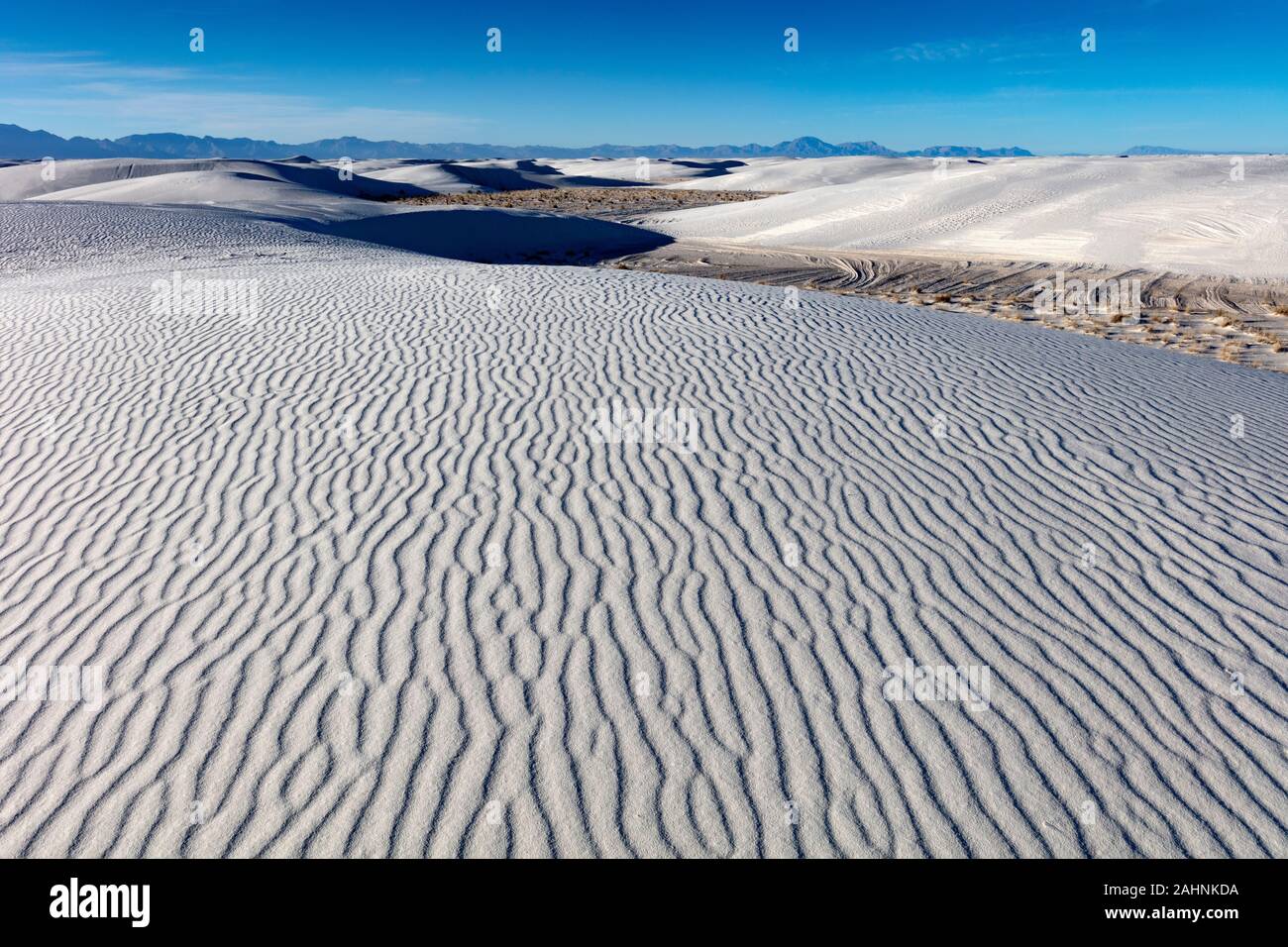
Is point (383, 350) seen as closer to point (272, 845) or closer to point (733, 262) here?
point (272, 845)

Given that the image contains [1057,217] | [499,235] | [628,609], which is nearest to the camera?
[628,609]

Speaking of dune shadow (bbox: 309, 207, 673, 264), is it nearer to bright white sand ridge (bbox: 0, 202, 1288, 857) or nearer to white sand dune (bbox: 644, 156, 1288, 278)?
white sand dune (bbox: 644, 156, 1288, 278)

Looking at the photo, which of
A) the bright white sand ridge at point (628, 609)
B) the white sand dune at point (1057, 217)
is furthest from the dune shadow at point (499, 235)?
the bright white sand ridge at point (628, 609)

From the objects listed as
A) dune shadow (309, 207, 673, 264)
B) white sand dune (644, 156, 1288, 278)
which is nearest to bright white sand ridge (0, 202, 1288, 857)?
white sand dune (644, 156, 1288, 278)

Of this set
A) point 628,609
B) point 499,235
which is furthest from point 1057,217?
point 628,609

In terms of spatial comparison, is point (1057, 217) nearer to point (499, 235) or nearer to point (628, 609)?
point (499, 235)

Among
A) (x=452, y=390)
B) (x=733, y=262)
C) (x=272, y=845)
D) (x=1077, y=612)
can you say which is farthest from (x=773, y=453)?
(x=733, y=262)
